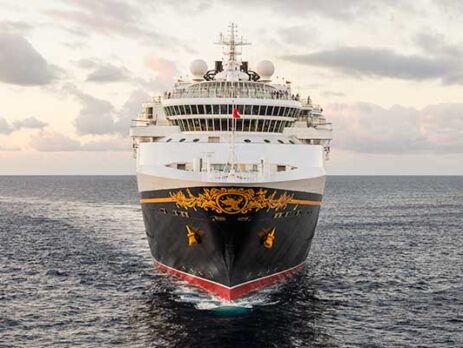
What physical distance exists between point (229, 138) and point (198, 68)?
12.1 meters

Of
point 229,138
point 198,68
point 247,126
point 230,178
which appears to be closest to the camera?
point 230,178

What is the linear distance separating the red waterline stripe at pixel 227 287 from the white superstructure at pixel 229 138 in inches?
263

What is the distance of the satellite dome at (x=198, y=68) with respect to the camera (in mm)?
49688

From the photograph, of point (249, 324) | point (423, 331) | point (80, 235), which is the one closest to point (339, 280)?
point (423, 331)

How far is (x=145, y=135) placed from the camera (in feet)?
146

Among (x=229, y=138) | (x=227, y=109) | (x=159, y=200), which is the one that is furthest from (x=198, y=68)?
(x=159, y=200)

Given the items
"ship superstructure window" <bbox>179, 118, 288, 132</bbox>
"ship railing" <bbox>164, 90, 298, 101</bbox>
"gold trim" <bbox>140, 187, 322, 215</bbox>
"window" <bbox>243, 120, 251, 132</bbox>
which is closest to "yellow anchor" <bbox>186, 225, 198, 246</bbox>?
"gold trim" <bbox>140, 187, 322, 215</bbox>

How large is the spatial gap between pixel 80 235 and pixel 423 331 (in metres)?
49.6

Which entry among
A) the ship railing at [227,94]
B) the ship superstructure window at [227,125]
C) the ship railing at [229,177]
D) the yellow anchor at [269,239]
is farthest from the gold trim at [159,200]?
the ship railing at [227,94]

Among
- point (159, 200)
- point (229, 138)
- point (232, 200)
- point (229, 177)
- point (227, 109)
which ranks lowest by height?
point (159, 200)

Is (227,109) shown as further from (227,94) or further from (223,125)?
(227,94)

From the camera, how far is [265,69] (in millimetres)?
50000

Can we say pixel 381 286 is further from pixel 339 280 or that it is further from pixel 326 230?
pixel 326 230

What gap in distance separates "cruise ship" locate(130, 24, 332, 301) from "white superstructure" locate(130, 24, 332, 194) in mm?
83
